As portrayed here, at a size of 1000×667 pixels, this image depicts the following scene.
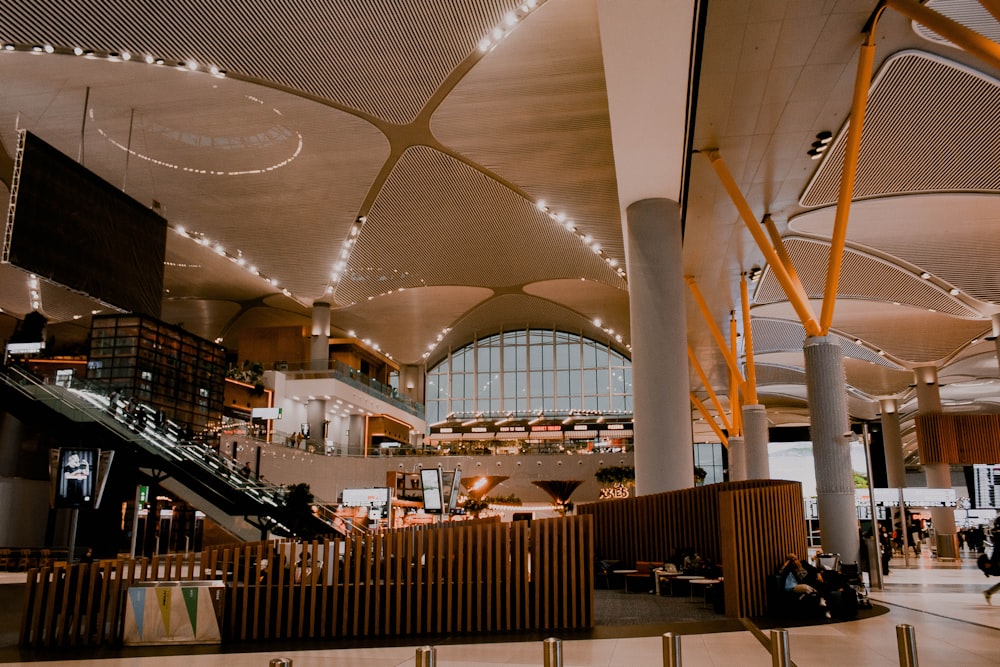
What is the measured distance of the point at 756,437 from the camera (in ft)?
76.5

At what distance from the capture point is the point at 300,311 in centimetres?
3847

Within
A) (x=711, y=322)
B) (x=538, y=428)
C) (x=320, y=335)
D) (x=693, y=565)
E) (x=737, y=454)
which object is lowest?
(x=693, y=565)

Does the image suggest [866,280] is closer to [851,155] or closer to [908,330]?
[908,330]

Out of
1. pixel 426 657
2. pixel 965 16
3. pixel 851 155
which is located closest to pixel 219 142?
pixel 851 155

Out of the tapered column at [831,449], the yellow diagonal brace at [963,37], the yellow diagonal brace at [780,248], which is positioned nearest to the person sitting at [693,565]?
the tapered column at [831,449]

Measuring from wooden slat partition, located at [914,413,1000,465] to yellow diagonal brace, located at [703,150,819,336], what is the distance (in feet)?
61.6

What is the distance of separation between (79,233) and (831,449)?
14710 mm

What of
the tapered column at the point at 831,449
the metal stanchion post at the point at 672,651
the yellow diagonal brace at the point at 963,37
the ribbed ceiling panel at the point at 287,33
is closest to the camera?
the metal stanchion post at the point at 672,651

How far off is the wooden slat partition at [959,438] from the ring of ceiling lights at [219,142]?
25.0 m

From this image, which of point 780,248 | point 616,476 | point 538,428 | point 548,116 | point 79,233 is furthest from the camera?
point 538,428

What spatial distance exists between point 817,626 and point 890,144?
999 centimetres

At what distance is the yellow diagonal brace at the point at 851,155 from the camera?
398 inches

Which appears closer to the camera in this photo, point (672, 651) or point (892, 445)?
point (672, 651)

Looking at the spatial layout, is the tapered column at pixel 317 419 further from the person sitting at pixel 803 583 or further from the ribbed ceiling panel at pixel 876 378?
the person sitting at pixel 803 583
